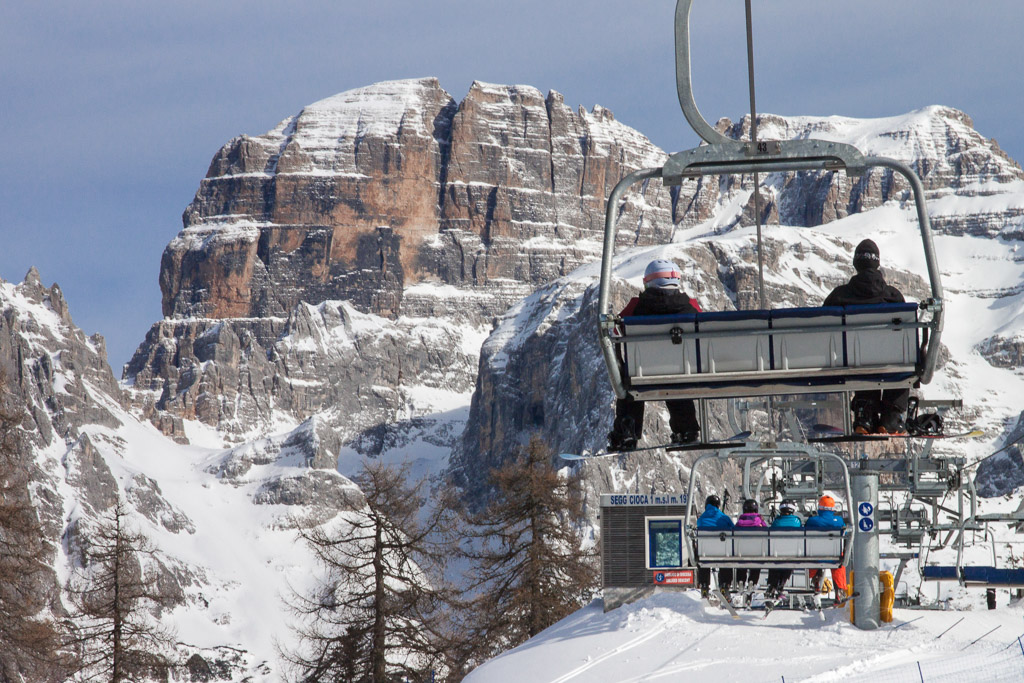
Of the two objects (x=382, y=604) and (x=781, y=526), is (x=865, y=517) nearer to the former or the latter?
(x=781, y=526)

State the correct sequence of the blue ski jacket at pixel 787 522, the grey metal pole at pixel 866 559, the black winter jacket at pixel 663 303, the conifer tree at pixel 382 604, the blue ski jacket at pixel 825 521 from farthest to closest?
the conifer tree at pixel 382 604, the grey metal pole at pixel 866 559, the blue ski jacket at pixel 787 522, the blue ski jacket at pixel 825 521, the black winter jacket at pixel 663 303

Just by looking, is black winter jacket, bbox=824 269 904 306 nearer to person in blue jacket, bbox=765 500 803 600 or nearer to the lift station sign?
person in blue jacket, bbox=765 500 803 600

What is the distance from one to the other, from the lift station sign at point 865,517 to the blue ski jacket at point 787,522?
35.0 ft

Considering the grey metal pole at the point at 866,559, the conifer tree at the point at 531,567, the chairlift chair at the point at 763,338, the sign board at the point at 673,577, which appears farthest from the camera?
the conifer tree at the point at 531,567

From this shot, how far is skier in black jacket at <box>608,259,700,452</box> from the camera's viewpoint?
34.7ft

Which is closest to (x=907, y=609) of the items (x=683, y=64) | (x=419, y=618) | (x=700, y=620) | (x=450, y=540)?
(x=700, y=620)

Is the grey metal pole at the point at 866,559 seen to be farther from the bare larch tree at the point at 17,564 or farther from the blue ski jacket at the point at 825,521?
the bare larch tree at the point at 17,564

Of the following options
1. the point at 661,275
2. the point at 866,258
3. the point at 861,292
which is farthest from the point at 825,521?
the point at 661,275

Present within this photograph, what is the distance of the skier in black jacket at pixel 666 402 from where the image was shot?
10.6 metres

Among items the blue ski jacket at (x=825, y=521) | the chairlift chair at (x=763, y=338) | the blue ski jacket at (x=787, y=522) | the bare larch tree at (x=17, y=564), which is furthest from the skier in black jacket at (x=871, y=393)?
the bare larch tree at (x=17, y=564)

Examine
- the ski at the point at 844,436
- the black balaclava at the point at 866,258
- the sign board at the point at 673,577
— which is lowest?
the sign board at the point at 673,577

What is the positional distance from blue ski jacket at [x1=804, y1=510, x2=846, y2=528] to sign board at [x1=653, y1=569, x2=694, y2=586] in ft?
70.5

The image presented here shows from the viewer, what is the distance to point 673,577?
1325 inches

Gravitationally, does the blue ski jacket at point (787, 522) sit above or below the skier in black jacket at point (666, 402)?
below
